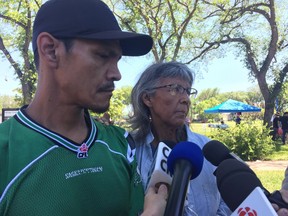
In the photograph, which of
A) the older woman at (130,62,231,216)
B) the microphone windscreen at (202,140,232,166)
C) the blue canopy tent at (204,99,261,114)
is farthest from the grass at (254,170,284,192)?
the blue canopy tent at (204,99,261,114)

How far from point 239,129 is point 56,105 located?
12713 millimetres

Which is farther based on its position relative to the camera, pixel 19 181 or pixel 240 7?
pixel 240 7

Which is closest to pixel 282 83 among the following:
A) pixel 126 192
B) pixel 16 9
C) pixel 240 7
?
pixel 240 7

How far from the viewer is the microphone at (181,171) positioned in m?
1.10

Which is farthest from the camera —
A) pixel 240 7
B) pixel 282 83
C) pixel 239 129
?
pixel 282 83

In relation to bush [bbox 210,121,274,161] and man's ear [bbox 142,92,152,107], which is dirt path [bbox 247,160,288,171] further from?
man's ear [bbox 142,92,152,107]

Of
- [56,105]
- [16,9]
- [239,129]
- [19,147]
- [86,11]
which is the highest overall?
[16,9]

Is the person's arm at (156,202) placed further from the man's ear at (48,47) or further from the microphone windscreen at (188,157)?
the man's ear at (48,47)

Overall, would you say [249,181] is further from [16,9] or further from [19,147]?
[16,9]

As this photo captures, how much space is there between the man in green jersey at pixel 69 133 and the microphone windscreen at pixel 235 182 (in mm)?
245

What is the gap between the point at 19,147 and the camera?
1.51 meters

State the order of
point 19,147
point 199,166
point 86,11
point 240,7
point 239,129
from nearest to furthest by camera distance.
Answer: point 199,166 < point 19,147 < point 86,11 < point 239,129 < point 240,7

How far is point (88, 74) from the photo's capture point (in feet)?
5.40

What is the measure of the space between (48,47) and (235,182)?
0.95 metres
